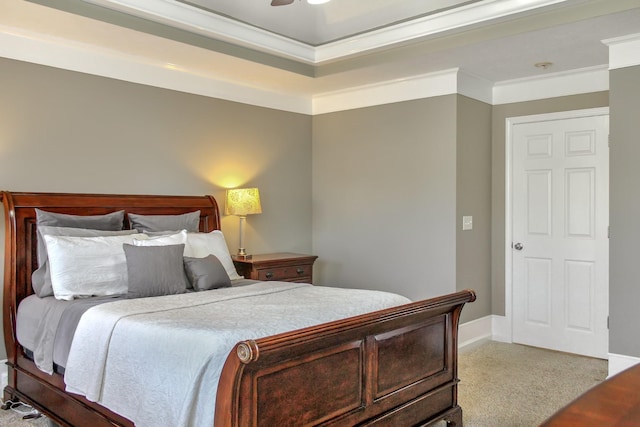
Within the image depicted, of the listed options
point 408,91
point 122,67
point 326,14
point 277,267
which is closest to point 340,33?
point 326,14

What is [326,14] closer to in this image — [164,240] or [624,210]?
[164,240]

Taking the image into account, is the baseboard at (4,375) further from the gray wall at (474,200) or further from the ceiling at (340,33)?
the gray wall at (474,200)

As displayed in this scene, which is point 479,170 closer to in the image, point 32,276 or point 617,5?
point 617,5

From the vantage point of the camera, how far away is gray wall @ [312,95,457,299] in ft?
15.7

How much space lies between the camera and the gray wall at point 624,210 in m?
3.84

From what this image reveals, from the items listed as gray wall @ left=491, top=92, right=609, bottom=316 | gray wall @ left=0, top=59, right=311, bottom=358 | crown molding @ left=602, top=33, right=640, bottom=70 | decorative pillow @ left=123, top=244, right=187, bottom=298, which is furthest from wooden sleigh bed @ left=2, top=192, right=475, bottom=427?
gray wall @ left=491, top=92, right=609, bottom=316

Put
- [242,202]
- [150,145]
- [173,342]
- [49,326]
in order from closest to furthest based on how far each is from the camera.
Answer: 1. [173,342]
2. [49,326]
3. [150,145]
4. [242,202]

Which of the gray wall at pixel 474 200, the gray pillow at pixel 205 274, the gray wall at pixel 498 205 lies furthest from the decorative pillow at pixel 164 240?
the gray wall at pixel 498 205

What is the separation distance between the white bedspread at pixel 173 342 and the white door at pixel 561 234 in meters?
2.37

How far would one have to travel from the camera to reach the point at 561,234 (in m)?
4.84

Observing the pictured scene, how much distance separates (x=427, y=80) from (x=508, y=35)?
1165mm

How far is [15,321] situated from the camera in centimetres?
340

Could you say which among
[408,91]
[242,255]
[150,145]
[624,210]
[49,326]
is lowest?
[49,326]

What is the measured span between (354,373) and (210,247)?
181cm
